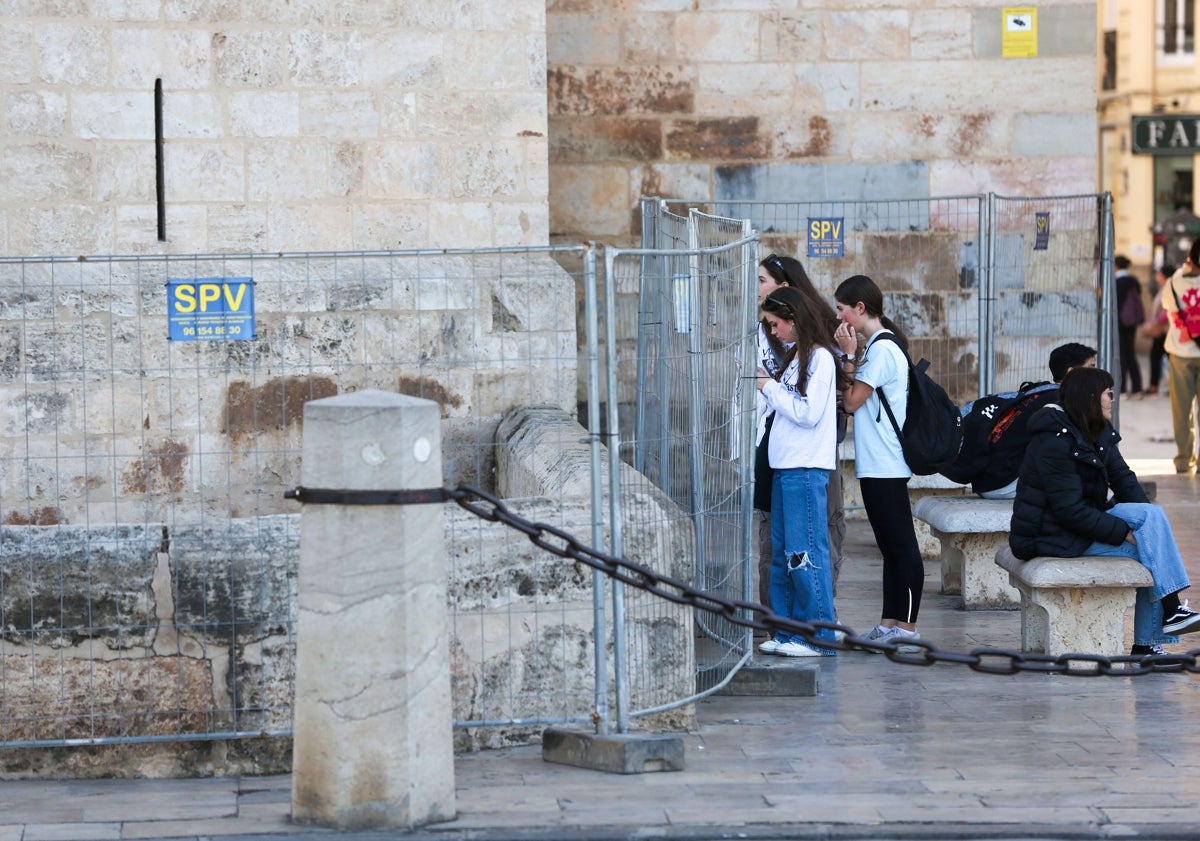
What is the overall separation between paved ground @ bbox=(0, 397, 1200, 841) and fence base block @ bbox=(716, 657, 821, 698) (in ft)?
0.19

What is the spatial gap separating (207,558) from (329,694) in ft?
3.13

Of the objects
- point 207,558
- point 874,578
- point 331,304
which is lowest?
point 874,578

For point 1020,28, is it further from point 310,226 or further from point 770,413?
point 770,413

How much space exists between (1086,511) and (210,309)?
344 centimetres

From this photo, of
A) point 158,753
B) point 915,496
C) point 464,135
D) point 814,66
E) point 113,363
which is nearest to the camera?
point 158,753

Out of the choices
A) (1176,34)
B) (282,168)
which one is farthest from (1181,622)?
(1176,34)

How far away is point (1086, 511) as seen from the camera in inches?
285

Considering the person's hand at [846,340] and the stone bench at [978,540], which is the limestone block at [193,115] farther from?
the stone bench at [978,540]

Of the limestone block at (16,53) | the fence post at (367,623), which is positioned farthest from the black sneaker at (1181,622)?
the limestone block at (16,53)

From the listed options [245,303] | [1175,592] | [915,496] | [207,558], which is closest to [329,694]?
[207,558]

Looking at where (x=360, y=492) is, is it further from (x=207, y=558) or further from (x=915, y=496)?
(x=915, y=496)

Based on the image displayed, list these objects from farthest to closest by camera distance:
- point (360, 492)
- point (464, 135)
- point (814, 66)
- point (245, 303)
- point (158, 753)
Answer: point (814, 66)
point (464, 135)
point (245, 303)
point (158, 753)
point (360, 492)

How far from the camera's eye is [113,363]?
28.8ft

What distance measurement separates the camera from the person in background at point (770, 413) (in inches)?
292
